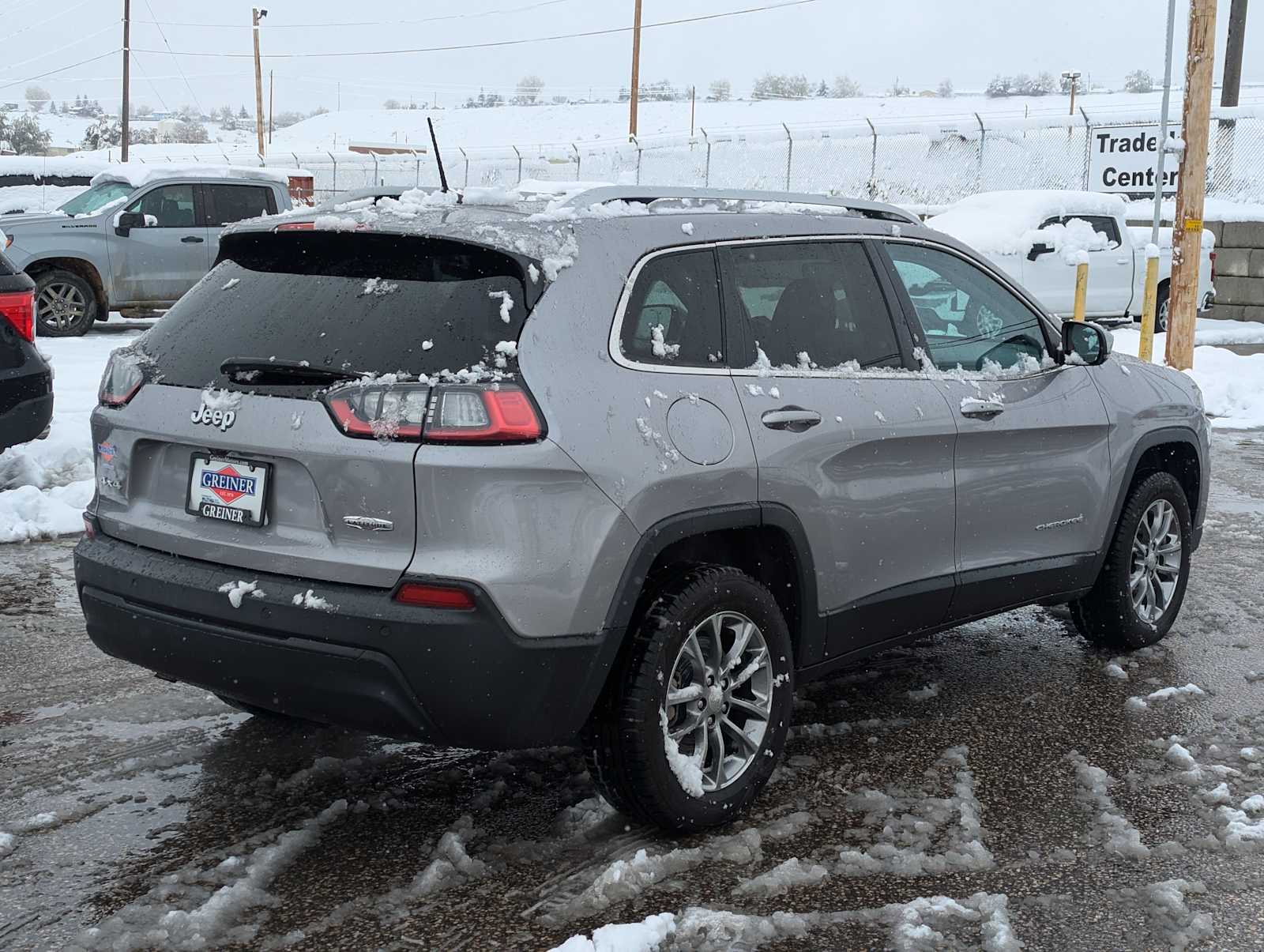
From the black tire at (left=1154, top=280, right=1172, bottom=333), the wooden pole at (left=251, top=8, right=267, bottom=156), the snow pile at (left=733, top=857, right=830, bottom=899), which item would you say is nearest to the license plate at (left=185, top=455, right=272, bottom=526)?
the snow pile at (left=733, top=857, right=830, bottom=899)

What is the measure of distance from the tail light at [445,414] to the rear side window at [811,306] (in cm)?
84

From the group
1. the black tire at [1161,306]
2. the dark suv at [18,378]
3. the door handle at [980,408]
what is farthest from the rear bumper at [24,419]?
the black tire at [1161,306]

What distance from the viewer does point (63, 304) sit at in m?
16.0

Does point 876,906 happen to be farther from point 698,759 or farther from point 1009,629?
point 1009,629

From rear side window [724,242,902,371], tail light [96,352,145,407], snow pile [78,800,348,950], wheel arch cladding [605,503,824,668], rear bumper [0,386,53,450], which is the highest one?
rear side window [724,242,902,371]

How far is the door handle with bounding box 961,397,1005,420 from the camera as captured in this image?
183 inches

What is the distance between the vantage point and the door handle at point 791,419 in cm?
394

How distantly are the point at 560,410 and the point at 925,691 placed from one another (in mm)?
2393

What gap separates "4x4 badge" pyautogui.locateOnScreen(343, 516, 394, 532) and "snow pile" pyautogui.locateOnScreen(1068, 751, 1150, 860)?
2.10 metres

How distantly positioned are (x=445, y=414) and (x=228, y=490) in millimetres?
651

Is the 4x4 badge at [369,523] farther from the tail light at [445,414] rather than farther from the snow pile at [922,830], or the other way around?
the snow pile at [922,830]

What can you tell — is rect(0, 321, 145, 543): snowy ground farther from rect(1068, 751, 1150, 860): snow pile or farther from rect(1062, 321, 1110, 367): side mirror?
rect(1068, 751, 1150, 860): snow pile

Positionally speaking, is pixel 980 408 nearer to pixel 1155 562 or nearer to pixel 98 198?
pixel 1155 562

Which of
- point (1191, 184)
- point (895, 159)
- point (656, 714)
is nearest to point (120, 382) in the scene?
point (656, 714)
